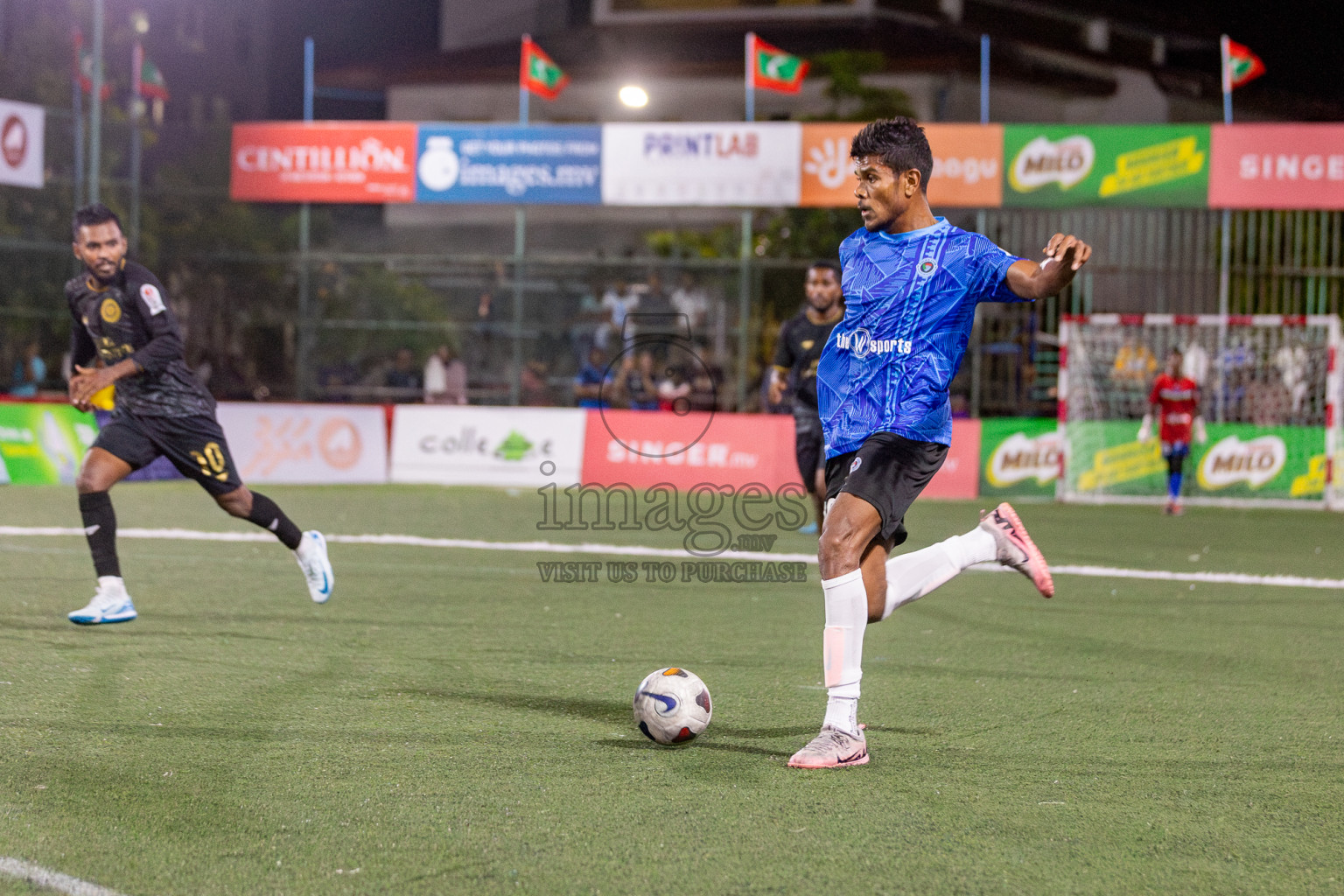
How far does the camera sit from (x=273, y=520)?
23.6 ft

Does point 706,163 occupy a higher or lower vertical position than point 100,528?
higher

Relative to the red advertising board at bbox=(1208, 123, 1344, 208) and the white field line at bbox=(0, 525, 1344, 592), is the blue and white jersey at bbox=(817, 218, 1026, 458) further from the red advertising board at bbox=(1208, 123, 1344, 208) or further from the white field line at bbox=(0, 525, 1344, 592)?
the red advertising board at bbox=(1208, 123, 1344, 208)

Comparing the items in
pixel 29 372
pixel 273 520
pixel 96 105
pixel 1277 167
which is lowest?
pixel 273 520

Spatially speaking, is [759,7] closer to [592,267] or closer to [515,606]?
[592,267]

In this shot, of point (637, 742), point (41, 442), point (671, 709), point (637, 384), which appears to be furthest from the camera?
point (637, 384)

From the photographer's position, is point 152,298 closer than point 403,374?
Yes

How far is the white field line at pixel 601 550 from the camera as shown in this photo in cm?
973

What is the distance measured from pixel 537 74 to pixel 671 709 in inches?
720

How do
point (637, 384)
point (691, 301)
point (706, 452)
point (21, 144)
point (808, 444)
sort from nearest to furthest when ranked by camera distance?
point (808, 444)
point (706, 452)
point (21, 144)
point (637, 384)
point (691, 301)

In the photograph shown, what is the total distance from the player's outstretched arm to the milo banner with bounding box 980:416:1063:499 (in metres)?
12.8

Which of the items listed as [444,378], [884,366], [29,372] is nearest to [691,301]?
[444,378]

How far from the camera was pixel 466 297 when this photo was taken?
21828 mm

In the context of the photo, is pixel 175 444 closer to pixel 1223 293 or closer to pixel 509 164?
pixel 509 164

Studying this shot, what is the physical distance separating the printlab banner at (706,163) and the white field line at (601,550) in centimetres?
830
